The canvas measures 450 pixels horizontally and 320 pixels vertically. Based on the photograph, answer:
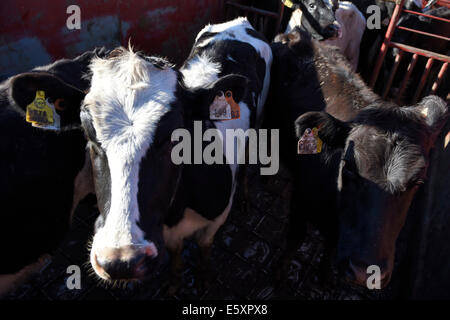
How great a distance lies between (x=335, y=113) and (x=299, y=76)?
870 millimetres

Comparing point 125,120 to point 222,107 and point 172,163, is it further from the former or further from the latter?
point 222,107

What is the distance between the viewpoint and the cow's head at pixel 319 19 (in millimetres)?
5086

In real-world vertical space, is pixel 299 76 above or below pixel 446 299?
above

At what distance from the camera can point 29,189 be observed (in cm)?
228

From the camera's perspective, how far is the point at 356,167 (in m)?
2.01

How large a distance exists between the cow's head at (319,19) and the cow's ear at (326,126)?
360 centimetres

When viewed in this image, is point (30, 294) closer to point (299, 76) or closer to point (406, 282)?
point (299, 76)

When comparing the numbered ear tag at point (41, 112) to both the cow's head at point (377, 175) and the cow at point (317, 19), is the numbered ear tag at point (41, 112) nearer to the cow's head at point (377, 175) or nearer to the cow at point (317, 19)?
the cow's head at point (377, 175)

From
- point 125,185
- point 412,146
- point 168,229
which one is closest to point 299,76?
point 412,146

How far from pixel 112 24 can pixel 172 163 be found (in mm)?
3879

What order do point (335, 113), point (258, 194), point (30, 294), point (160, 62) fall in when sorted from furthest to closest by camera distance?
1. point (258, 194)
2. point (30, 294)
3. point (335, 113)
4. point (160, 62)

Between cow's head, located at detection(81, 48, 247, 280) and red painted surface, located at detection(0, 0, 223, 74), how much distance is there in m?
2.55

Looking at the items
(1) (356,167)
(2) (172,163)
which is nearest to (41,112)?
(2) (172,163)

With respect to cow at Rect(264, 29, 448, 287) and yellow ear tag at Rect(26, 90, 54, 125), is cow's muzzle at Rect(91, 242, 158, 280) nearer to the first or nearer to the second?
yellow ear tag at Rect(26, 90, 54, 125)
